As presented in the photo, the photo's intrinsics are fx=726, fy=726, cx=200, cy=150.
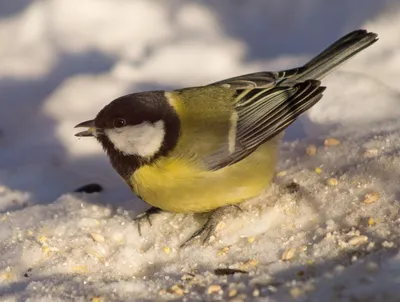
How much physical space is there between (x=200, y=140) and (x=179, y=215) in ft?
1.05

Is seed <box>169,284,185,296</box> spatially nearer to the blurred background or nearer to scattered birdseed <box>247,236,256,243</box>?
scattered birdseed <box>247,236,256,243</box>

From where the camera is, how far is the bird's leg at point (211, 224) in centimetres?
229

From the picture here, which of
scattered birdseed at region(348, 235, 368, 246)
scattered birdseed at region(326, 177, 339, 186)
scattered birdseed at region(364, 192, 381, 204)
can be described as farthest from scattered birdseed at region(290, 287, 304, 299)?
scattered birdseed at region(326, 177, 339, 186)

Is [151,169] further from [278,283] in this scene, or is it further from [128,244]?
[278,283]

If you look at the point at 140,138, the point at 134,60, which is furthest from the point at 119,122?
the point at 134,60

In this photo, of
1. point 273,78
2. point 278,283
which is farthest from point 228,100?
point 278,283

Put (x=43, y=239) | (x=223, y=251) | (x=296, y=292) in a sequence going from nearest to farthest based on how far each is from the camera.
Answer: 1. (x=296, y=292)
2. (x=223, y=251)
3. (x=43, y=239)

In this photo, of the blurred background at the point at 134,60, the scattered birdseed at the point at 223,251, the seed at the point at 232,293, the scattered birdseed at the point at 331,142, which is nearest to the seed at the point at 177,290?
the seed at the point at 232,293

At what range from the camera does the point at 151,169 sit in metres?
2.21

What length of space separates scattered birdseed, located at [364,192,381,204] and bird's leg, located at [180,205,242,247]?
1.35 feet

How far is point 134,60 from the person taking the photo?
3453 millimetres

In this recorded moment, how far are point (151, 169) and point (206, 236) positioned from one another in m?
0.28

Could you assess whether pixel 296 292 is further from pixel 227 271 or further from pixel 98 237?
pixel 98 237

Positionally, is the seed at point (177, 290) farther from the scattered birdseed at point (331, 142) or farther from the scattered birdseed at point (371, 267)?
the scattered birdseed at point (331, 142)
